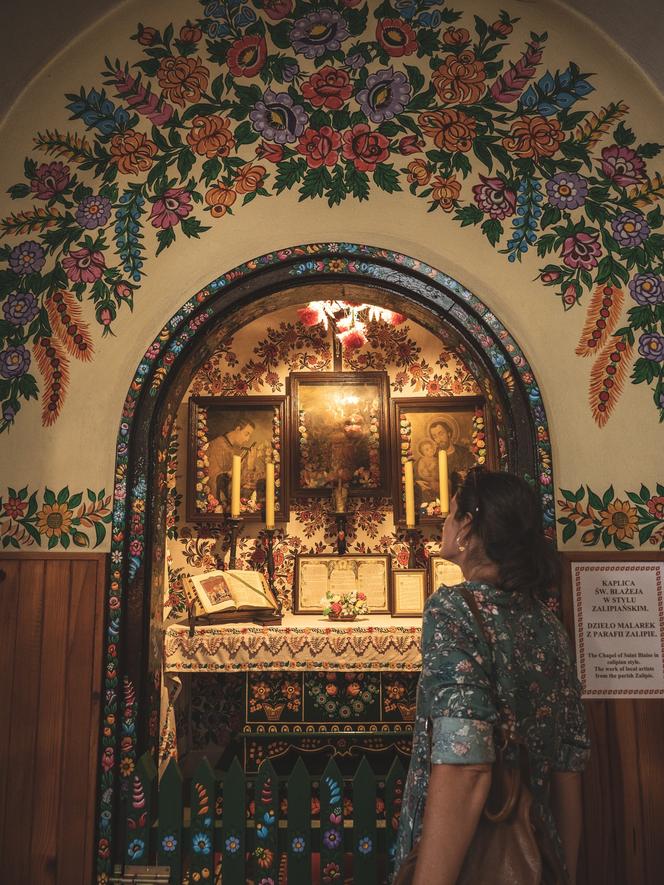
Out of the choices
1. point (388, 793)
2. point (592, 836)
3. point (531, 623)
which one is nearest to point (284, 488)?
point (388, 793)

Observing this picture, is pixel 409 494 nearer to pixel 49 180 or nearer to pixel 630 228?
pixel 630 228

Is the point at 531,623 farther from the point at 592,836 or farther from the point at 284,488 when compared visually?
the point at 284,488

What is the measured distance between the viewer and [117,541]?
2672 mm

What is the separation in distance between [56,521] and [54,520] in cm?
Result: 1

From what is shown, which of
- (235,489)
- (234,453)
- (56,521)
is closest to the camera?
(56,521)

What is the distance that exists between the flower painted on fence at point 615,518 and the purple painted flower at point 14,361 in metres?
2.32

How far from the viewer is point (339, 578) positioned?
4281 millimetres

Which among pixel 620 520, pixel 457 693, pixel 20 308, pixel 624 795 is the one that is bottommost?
pixel 624 795

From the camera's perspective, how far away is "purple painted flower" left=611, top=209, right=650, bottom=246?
2828 millimetres

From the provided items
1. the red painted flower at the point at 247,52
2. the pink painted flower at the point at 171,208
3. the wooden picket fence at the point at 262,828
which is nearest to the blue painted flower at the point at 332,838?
the wooden picket fence at the point at 262,828

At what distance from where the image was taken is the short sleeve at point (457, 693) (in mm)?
1333

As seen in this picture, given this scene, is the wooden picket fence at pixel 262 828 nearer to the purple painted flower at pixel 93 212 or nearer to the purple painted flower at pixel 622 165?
the purple painted flower at pixel 93 212

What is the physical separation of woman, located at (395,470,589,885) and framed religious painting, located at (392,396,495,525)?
2.63 meters

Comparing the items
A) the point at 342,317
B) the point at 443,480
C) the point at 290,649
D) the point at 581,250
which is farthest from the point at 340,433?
the point at 581,250
